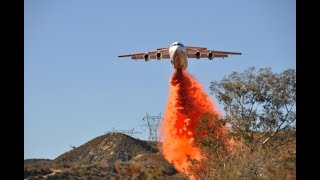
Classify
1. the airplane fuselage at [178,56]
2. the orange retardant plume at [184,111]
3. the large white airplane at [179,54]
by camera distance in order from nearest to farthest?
1. the airplane fuselage at [178,56]
2. the large white airplane at [179,54]
3. the orange retardant plume at [184,111]

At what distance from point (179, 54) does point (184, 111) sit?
A: 1193 cm

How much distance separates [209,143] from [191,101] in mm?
9106

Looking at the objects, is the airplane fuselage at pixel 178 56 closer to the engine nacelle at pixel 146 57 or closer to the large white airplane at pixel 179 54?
the large white airplane at pixel 179 54

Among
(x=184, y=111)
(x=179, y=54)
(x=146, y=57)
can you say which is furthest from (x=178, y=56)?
(x=184, y=111)

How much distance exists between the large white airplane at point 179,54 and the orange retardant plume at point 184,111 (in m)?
2.52

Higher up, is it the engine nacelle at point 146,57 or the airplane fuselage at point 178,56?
the engine nacelle at point 146,57

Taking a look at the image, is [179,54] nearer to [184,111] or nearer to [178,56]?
[178,56]

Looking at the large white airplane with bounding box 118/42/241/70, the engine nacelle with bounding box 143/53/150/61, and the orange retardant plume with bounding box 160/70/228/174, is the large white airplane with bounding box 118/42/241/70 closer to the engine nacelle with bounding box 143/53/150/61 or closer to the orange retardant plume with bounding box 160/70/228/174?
the engine nacelle with bounding box 143/53/150/61

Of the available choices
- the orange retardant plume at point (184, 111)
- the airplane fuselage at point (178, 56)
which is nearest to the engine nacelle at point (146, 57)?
the orange retardant plume at point (184, 111)

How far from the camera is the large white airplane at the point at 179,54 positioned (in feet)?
192
